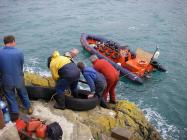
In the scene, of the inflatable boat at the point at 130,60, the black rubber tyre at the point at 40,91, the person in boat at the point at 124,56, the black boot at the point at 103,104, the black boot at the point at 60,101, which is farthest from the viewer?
the person in boat at the point at 124,56

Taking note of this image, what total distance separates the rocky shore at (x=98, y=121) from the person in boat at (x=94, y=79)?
60 centimetres

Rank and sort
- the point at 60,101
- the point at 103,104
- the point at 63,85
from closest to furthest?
the point at 63,85 → the point at 60,101 → the point at 103,104

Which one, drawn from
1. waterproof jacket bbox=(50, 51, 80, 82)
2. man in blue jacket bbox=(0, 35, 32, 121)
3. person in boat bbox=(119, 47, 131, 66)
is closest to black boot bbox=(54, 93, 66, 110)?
waterproof jacket bbox=(50, 51, 80, 82)

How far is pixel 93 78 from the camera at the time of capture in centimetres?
755

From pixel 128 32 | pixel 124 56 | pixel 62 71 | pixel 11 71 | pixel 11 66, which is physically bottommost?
pixel 128 32

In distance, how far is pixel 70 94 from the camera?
26.5ft

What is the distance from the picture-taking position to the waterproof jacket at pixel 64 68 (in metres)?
6.92

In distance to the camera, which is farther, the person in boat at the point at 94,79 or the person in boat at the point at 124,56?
the person in boat at the point at 124,56

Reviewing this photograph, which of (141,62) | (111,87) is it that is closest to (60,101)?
(111,87)

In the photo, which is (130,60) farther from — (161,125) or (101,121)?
(101,121)

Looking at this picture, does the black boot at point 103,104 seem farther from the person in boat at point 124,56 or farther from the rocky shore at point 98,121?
the person in boat at point 124,56

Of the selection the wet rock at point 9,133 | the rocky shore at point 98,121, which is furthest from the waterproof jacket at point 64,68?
the wet rock at point 9,133

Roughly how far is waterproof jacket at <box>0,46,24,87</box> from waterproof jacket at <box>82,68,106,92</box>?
5.45 ft

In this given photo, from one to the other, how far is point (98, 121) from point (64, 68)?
1649 millimetres
